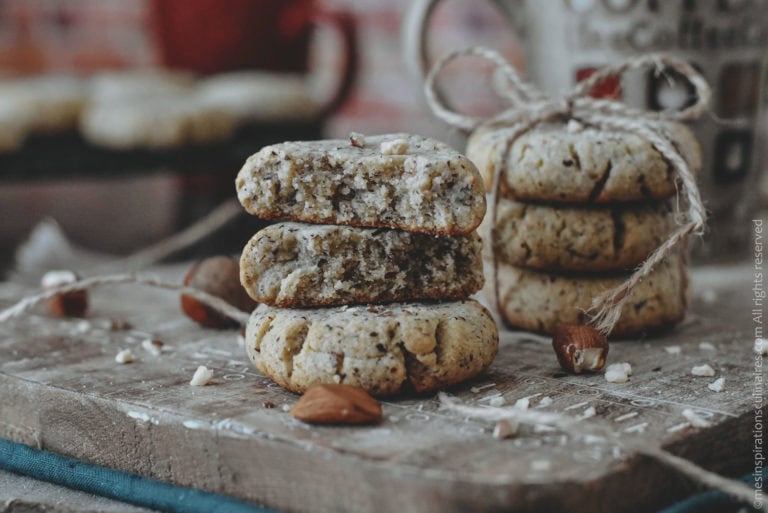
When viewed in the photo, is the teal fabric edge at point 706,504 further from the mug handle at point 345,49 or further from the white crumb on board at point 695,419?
the mug handle at point 345,49

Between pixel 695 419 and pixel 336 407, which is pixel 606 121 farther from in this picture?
pixel 336 407

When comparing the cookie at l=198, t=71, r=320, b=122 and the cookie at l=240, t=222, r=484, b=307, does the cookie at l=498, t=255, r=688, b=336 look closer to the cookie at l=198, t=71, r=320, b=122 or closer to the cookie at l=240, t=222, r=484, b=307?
the cookie at l=240, t=222, r=484, b=307

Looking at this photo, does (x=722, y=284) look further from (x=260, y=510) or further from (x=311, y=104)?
(x=311, y=104)

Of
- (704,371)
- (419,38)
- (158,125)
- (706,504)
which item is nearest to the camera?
(706,504)

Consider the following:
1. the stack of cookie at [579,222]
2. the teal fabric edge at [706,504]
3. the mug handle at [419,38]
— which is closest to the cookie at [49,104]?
the mug handle at [419,38]

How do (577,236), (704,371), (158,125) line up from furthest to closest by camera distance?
(158,125) → (577,236) → (704,371)

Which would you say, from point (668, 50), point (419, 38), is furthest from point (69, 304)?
point (668, 50)

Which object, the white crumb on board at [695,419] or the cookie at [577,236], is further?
the cookie at [577,236]
